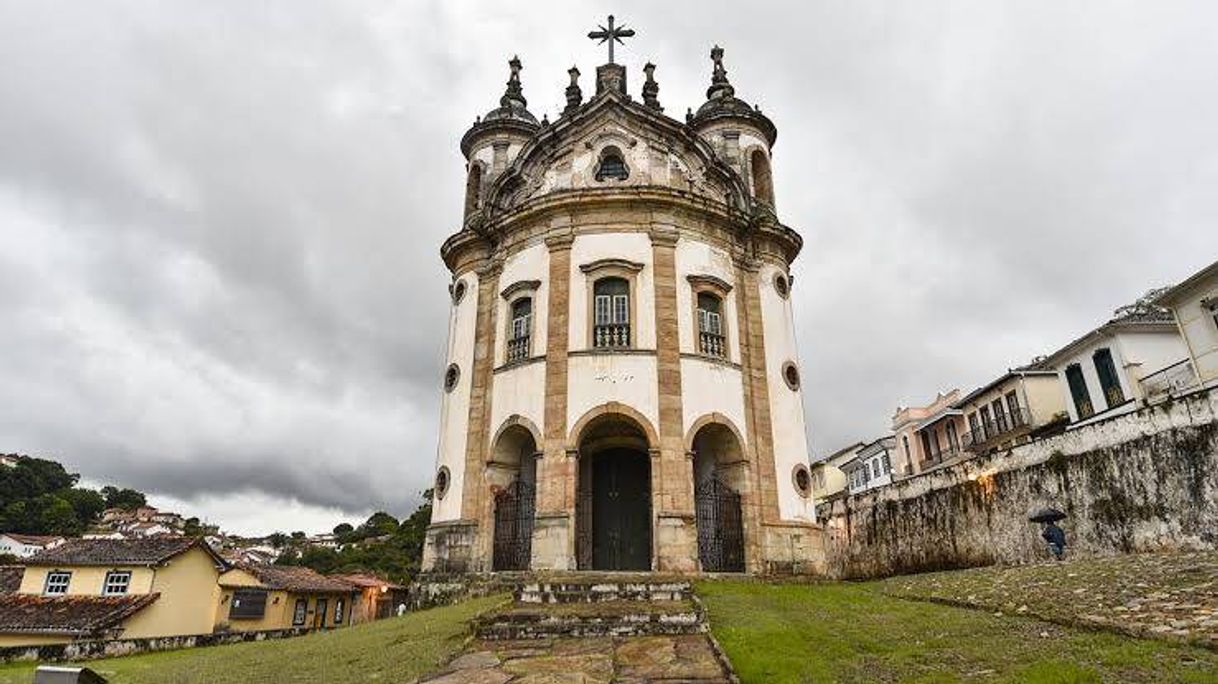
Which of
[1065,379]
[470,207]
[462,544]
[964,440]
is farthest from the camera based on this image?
[964,440]

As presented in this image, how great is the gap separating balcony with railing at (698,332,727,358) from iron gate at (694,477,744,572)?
311 centimetres

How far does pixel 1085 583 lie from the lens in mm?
10570

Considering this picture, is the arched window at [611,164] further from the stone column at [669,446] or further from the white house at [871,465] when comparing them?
the white house at [871,465]

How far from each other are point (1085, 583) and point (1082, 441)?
8.79 metres

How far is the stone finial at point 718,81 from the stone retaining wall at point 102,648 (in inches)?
773

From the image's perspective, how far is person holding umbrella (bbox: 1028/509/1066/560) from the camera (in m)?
16.0

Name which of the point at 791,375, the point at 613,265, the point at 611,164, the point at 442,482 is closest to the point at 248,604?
the point at 442,482

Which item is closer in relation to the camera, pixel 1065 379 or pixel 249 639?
pixel 249 639

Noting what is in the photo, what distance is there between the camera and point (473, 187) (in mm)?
21578

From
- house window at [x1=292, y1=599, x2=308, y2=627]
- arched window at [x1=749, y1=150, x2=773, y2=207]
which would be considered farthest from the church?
house window at [x1=292, y1=599, x2=308, y2=627]

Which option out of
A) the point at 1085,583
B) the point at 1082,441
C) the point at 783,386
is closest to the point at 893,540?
the point at 1082,441

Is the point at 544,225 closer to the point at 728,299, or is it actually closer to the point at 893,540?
the point at 728,299

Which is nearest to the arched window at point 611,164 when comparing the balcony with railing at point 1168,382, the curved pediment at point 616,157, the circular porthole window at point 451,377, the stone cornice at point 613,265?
the curved pediment at point 616,157

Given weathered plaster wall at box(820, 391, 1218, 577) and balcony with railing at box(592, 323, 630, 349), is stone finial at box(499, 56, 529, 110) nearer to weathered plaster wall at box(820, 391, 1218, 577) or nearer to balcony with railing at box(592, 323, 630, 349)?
balcony with railing at box(592, 323, 630, 349)
